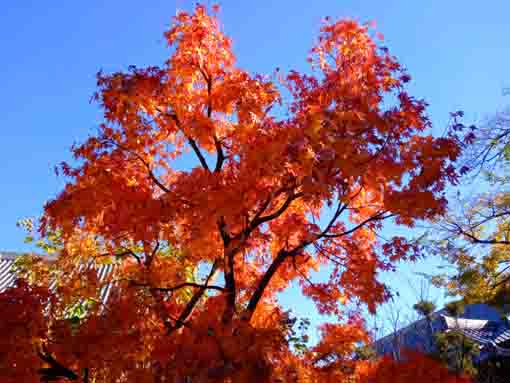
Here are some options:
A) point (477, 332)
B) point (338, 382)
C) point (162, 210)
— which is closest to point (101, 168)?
point (162, 210)

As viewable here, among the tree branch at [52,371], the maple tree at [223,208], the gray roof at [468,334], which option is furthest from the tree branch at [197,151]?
the gray roof at [468,334]

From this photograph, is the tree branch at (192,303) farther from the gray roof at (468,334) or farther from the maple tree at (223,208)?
the gray roof at (468,334)

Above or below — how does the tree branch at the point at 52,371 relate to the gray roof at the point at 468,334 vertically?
below

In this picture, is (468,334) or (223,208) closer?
(223,208)

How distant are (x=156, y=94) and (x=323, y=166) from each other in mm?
3191

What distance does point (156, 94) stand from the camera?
7648 mm

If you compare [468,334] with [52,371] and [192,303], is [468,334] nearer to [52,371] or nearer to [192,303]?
[192,303]

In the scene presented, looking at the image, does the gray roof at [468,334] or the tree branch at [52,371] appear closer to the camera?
the tree branch at [52,371]

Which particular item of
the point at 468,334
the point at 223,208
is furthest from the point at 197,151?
the point at 468,334

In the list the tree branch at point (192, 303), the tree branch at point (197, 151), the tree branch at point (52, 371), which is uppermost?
the tree branch at point (197, 151)

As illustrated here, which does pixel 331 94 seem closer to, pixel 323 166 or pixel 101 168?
pixel 323 166

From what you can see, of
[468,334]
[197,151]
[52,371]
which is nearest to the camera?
[52,371]

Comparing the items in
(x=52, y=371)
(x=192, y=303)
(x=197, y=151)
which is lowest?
(x=52, y=371)

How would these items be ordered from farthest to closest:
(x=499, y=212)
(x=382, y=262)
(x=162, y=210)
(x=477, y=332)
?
(x=477, y=332) → (x=499, y=212) → (x=382, y=262) → (x=162, y=210)
